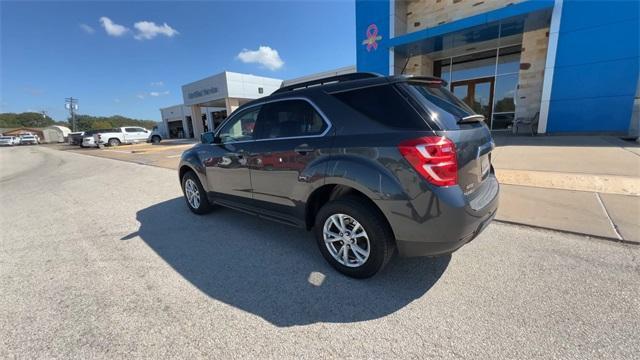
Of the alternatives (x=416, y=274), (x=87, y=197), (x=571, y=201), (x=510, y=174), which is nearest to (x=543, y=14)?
(x=510, y=174)

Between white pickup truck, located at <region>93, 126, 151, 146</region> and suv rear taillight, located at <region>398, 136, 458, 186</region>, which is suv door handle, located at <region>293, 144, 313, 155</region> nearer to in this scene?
suv rear taillight, located at <region>398, 136, 458, 186</region>

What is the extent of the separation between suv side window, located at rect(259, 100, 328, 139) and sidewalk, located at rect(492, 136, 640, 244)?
9.59ft

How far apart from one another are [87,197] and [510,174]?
9.30 m

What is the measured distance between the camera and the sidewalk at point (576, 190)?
3.36 m

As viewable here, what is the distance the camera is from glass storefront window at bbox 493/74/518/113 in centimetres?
1227

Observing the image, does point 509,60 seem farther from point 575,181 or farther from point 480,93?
point 575,181

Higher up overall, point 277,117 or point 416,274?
point 277,117

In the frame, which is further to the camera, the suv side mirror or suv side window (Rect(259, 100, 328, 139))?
the suv side mirror

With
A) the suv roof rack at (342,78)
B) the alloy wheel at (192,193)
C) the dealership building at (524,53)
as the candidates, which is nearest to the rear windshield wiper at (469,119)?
the suv roof rack at (342,78)

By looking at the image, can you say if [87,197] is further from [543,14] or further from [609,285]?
[543,14]

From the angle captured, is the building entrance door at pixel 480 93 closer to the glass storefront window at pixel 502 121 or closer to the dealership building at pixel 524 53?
the dealership building at pixel 524 53

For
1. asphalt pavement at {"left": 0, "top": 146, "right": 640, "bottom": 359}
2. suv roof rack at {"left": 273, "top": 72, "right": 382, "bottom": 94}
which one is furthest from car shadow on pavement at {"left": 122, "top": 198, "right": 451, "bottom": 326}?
suv roof rack at {"left": 273, "top": 72, "right": 382, "bottom": 94}

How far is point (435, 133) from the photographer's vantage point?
2.07m

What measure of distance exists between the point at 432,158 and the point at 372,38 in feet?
43.0
